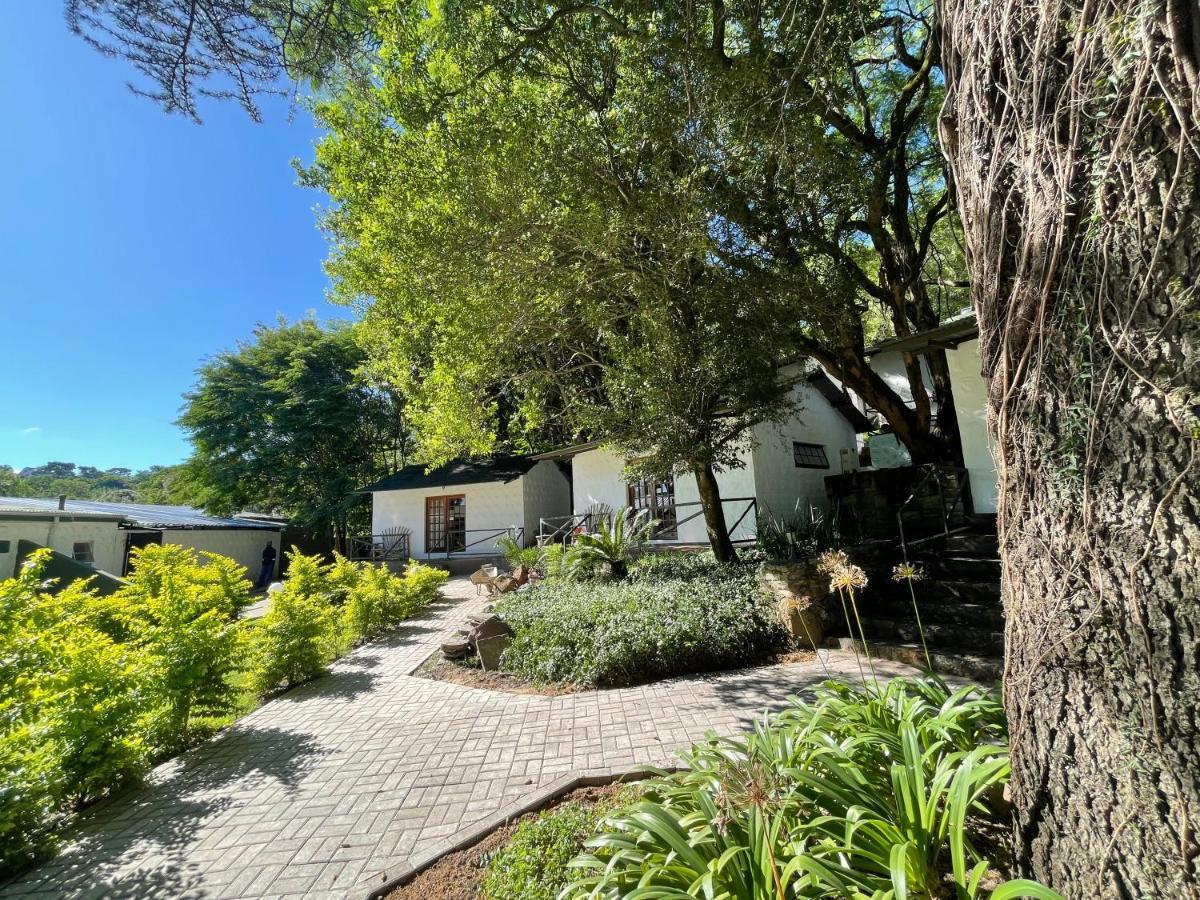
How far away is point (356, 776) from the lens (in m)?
3.74

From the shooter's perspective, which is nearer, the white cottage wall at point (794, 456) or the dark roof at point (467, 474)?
the white cottage wall at point (794, 456)

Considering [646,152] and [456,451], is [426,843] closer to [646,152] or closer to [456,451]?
[646,152]

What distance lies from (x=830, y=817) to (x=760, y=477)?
371 inches

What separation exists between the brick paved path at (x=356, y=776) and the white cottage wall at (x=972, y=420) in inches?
185

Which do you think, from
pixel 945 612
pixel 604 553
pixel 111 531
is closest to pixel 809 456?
pixel 604 553

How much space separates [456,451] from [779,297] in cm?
929

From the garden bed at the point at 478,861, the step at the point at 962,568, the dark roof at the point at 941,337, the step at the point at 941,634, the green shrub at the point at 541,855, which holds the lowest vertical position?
the garden bed at the point at 478,861

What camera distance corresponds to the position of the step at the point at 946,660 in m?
4.57

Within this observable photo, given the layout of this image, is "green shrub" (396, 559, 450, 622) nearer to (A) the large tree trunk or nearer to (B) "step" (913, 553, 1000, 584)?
(B) "step" (913, 553, 1000, 584)

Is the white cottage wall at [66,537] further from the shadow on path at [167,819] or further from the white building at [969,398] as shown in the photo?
the white building at [969,398]

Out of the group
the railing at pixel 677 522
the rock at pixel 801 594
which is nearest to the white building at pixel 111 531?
the railing at pixel 677 522

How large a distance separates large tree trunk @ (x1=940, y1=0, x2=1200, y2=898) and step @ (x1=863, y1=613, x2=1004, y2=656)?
3.56 metres

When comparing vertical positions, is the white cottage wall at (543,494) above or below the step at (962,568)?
above

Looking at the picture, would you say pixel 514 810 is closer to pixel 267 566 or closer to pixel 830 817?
pixel 830 817
